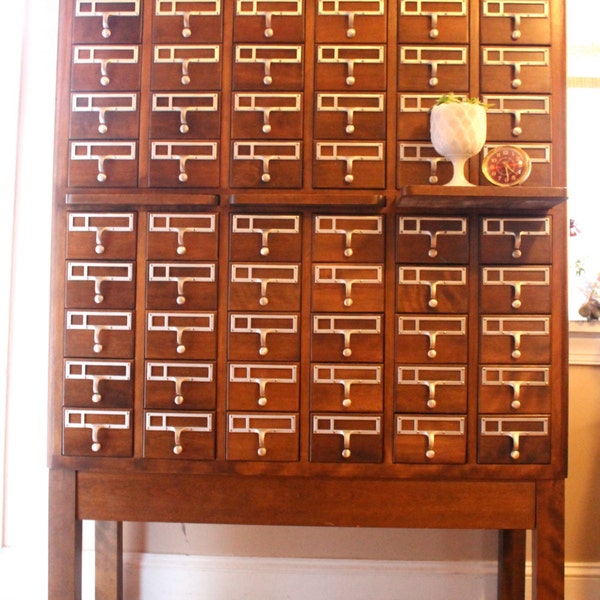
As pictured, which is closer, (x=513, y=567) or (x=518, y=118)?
(x=518, y=118)

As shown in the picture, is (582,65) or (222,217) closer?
(222,217)

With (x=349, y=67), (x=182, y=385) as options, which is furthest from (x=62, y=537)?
(x=349, y=67)

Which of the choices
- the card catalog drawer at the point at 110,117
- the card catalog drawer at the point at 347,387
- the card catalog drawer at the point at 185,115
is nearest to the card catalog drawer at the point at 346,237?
the card catalog drawer at the point at 347,387

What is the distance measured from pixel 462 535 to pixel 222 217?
1.57 metres

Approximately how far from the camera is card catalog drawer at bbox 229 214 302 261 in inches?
78.4

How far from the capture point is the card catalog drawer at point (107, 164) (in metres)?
2.01

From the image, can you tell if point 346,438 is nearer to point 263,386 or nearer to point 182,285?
point 263,386

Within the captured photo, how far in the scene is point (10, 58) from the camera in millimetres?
2631

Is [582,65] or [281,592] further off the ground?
[582,65]

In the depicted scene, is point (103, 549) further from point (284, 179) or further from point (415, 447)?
point (284, 179)

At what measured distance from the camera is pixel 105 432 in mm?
1995

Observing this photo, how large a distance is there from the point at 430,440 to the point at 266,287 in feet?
2.20

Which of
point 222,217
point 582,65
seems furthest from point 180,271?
point 582,65

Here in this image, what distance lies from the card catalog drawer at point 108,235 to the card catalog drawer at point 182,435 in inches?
20.1
